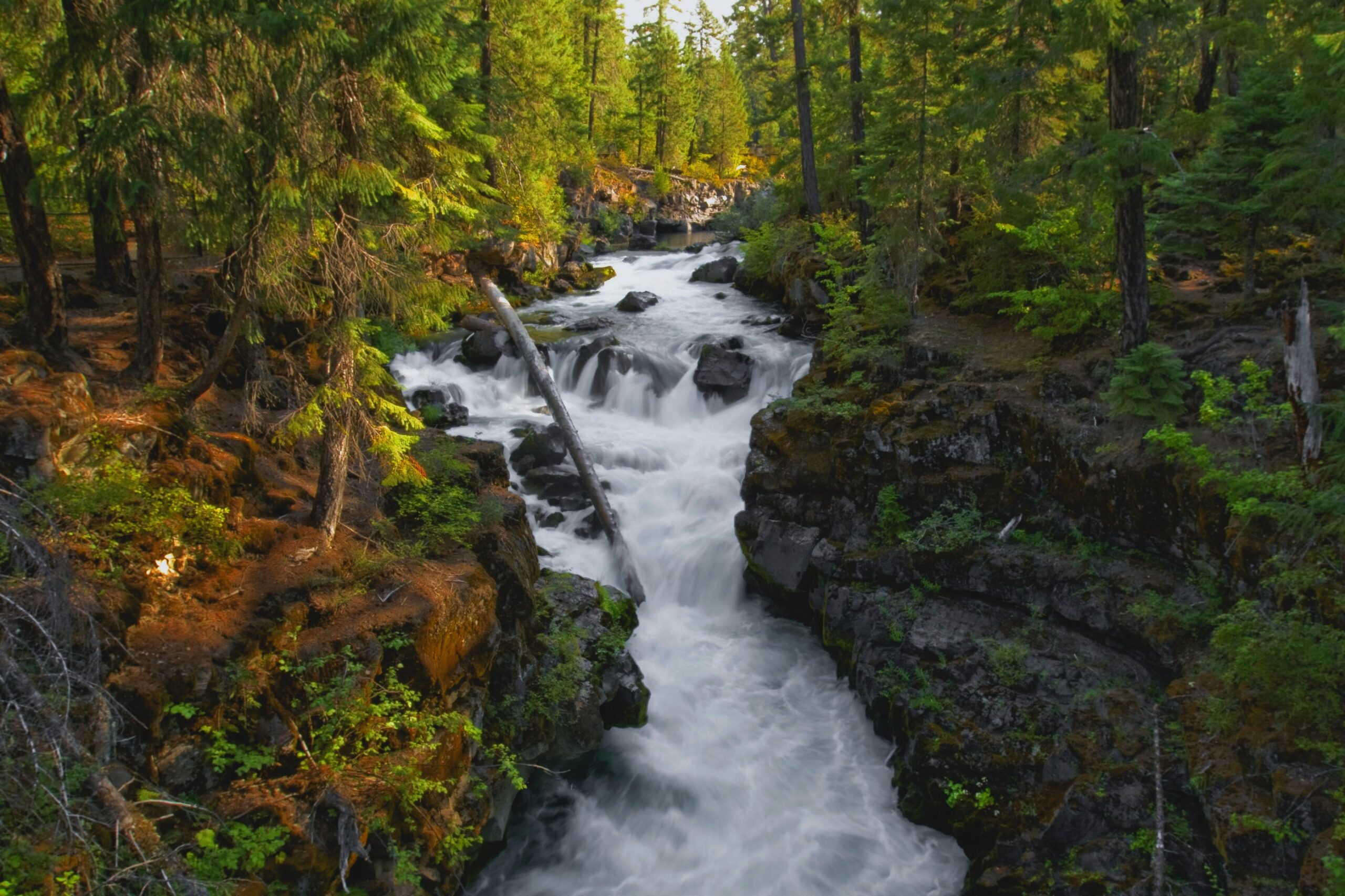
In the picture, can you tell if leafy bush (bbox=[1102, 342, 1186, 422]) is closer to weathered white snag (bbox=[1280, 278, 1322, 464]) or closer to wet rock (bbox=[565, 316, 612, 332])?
weathered white snag (bbox=[1280, 278, 1322, 464])

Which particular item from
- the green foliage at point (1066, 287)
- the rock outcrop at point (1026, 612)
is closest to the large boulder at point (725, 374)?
the rock outcrop at point (1026, 612)

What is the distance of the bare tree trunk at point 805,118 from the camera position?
797 inches

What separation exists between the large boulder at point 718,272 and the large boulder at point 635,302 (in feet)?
12.4

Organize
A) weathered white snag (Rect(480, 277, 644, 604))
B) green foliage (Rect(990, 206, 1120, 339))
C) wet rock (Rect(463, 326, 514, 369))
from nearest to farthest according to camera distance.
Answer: green foliage (Rect(990, 206, 1120, 339))
weathered white snag (Rect(480, 277, 644, 604))
wet rock (Rect(463, 326, 514, 369))

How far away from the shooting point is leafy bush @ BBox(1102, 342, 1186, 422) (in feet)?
29.4

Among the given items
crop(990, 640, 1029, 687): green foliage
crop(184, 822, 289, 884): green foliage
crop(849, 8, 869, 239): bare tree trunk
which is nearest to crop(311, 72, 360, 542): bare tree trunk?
→ crop(184, 822, 289, 884): green foliage

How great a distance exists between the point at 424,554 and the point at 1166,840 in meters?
8.11

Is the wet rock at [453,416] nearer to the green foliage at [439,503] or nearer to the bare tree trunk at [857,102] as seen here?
the green foliage at [439,503]

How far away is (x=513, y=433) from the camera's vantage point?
52.7 feet

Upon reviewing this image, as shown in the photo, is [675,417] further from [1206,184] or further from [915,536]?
[1206,184]

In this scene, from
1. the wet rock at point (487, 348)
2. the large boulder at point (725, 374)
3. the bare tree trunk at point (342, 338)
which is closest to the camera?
the bare tree trunk at point (342, 338)

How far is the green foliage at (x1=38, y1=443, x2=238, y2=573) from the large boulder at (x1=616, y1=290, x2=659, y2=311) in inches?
704

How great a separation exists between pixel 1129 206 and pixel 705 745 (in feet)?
30.1

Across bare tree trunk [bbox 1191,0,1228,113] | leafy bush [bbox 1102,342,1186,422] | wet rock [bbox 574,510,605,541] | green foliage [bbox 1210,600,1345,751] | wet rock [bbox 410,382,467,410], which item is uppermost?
bare tree trunk [bbox 1191,0,1228,113]
